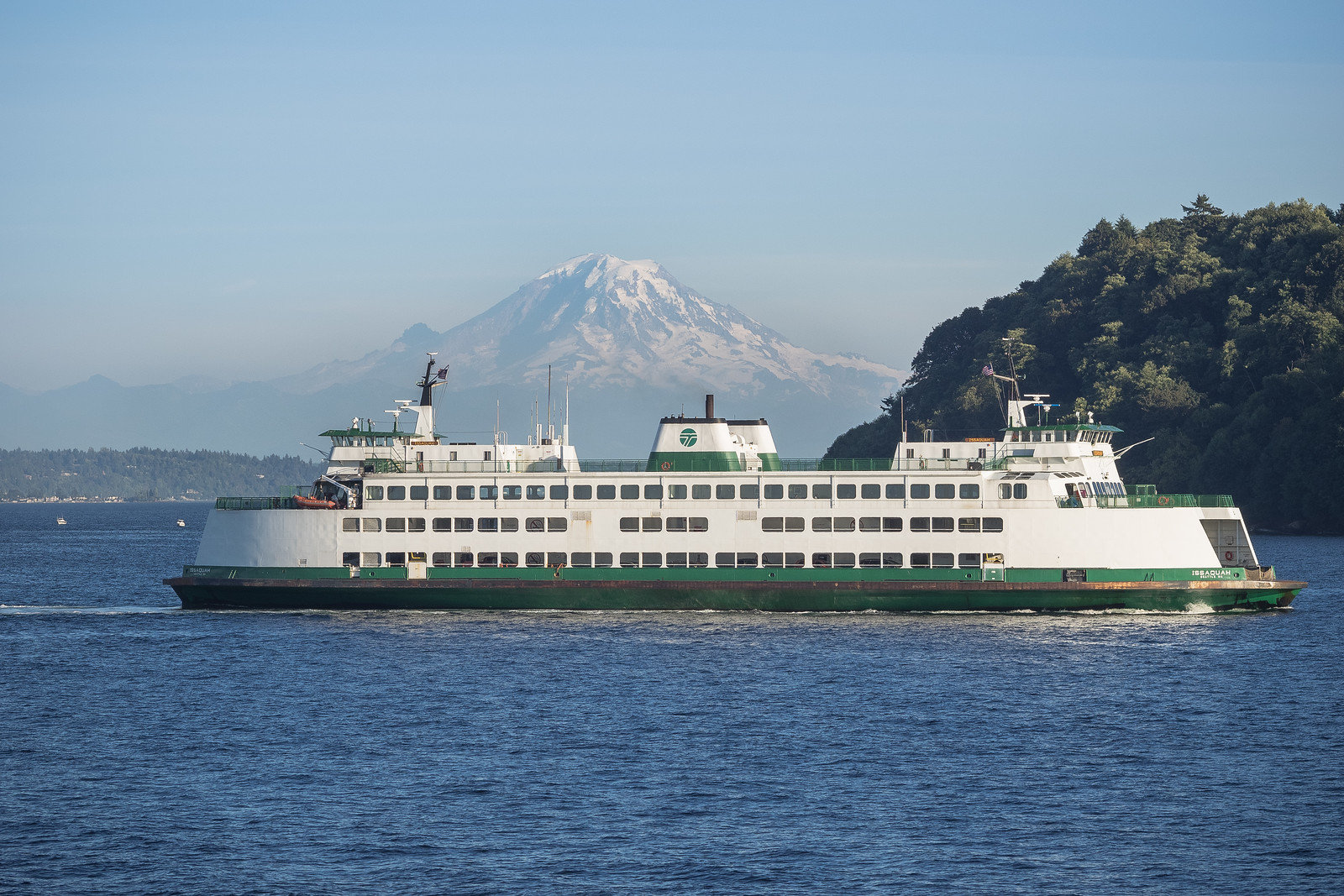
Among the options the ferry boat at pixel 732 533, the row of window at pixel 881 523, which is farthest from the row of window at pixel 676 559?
the row of window at pixel 881 523

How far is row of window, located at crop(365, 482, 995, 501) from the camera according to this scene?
51406 millimetres

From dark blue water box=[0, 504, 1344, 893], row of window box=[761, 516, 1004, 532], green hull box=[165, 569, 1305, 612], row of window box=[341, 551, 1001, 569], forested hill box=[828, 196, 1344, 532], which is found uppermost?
forested hill box=[828, 196, 1344, 532]

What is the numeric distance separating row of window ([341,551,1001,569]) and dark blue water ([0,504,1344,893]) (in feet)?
6.58

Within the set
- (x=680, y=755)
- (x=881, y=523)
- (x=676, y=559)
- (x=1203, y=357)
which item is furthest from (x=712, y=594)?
(x=1203, y=357)

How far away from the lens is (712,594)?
51.6m

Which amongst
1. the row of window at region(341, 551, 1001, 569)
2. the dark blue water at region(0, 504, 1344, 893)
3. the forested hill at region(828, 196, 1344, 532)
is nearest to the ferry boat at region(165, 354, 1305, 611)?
the row of window at region(341, 551, 1001, 569)

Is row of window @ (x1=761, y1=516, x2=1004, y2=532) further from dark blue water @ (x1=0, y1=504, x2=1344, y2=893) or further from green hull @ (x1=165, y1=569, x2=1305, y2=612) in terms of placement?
dark blue water @ (x1=0, y1=504, x2=1344, y2=893)

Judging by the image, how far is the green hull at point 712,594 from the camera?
4928 cm

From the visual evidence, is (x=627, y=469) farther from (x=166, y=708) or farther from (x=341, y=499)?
(x=166, y=708)

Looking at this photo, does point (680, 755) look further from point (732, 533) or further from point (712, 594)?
point (732, 533)

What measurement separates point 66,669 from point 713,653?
2031 centimetres

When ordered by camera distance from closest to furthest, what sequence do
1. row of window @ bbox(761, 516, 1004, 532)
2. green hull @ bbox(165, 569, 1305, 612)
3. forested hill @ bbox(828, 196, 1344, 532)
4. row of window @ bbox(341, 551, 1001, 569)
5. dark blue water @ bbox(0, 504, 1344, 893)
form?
1. dark blue water @ bbox(0, 504, 1344, 893)
2. green hull @ bbox(165, 569, 1305, 612)
3. row of window @ bbox(761, 516, 1004, 532)
4. row of window @ bbox(341, 551, 1001, 569)
5. forested hill @ bbox(828, 196, 1344, 532)

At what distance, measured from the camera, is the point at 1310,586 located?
208 ft

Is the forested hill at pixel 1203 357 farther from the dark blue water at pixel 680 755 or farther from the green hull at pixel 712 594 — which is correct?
the dark blue water at pixel 680 755
